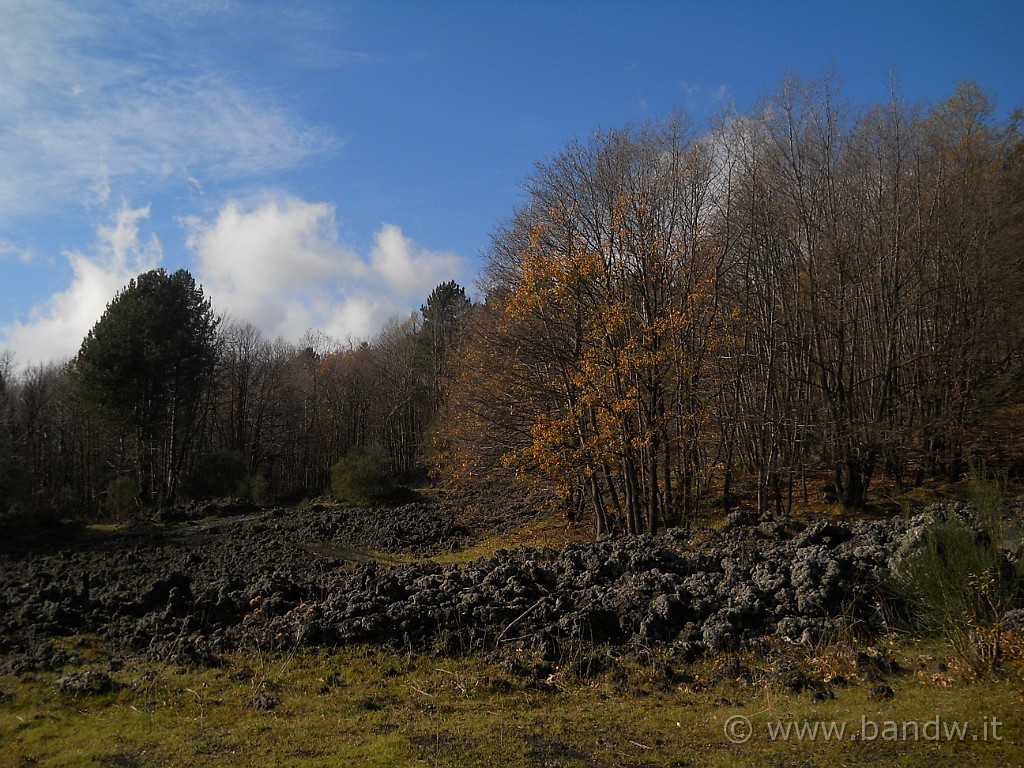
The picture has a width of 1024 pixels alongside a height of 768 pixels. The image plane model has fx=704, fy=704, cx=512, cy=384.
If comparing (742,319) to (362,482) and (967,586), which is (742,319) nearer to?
(967,586)

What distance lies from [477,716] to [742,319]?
47.4 feet

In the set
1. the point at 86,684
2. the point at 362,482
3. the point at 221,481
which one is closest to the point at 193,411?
the point at 221,481

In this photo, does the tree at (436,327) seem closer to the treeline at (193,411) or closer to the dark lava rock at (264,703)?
the treeline at (193,411)

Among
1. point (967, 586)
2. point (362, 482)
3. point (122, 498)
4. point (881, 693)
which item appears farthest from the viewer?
point (362, 482)

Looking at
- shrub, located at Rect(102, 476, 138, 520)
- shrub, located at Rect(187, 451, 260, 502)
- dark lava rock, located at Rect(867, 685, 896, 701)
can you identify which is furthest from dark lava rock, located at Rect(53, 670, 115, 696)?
shrub, located at Rect(187, 451, 260, 502)

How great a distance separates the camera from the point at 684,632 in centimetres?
860

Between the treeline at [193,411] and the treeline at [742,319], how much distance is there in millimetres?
11807

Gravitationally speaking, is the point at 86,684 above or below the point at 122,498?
→ below

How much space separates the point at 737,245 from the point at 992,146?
48.3 feet

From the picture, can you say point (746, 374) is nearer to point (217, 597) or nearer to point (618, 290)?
point (618, 290)

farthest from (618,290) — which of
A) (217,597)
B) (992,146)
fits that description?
(992,146)

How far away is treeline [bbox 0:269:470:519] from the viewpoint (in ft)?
106

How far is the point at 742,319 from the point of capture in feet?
61.4

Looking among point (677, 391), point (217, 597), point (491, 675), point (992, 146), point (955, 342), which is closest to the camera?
point (491, 675)
